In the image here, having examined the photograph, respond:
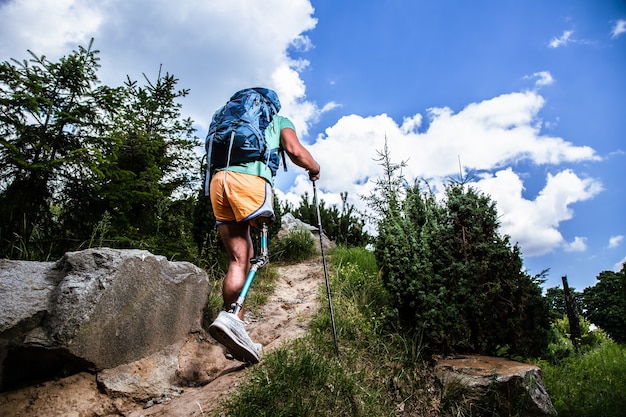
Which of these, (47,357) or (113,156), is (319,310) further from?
(113,156)

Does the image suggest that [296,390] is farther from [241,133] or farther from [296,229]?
[296,229]

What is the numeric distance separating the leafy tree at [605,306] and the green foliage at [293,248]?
12235 mm

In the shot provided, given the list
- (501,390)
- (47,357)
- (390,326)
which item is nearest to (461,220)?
(390,326)

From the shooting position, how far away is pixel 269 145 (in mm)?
Answer: 3297

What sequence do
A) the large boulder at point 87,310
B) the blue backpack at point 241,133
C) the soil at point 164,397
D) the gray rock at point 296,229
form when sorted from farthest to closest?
the gray rock at point 296,229, the blue backpack at point 241,133, the large boulder at point 87,310, the soil at point 164,397

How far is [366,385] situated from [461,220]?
6.77 feet

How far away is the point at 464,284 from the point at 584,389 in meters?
1.71

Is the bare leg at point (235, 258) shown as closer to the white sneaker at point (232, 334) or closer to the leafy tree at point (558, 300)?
the white sneaker at point (232, 334)

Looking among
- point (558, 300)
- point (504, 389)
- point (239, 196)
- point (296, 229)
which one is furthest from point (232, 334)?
point (558, 300)

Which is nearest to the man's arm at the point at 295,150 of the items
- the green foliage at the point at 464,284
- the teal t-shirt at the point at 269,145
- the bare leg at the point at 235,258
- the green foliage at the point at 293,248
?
the teal t-shirt at the point at 269,145

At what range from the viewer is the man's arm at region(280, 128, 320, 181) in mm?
3414

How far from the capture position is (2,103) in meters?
4.14

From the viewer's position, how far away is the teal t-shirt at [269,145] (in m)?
3.13

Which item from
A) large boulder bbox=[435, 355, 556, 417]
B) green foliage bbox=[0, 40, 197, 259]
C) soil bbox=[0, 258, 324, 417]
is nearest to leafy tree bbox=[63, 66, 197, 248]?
green foliage bbox=[0, 40, 197, 259]
